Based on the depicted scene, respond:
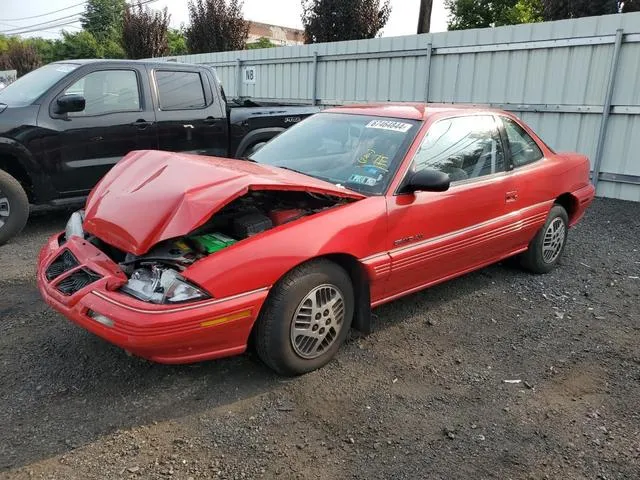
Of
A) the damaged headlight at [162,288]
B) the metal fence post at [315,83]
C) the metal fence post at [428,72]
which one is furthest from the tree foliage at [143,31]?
the damaged headlight at [162,288]

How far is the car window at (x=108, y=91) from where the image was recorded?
615cm

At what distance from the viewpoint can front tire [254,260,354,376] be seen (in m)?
3.03

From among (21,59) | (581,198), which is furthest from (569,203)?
(21,59)

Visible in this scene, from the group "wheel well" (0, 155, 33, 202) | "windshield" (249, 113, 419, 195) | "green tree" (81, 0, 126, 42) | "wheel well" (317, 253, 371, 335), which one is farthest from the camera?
"green tree" (81, 0, 126, 42)

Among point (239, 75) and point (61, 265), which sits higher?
point (239, 75)

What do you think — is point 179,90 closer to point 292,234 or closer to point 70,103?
point 70,103

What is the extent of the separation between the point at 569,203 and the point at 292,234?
136 inches

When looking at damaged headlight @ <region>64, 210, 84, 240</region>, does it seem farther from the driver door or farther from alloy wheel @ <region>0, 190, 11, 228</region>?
alloy wheel @ <region>0, 190, 11, 228</region>

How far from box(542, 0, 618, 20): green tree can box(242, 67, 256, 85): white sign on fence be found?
41.7 ft

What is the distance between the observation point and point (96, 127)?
6.11 meters

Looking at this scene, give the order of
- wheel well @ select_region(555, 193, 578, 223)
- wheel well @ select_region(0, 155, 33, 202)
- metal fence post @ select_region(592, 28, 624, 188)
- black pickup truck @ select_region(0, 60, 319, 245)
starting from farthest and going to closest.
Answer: metal fence post @ select_region(592, 28, 624, 188), wheel well @ select_region(0, 155, 33, 202), black pickup truck @ select_region(0, 60, 319, 245), wheel well @ select_region(555, 193, 578, 223)

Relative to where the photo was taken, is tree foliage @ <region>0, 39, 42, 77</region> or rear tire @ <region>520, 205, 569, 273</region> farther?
tree foliage @ <region>0, 39, 42, 77</region>

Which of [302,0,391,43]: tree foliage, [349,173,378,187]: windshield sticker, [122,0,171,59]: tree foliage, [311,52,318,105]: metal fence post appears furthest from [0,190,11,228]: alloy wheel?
[122,0,171,59]: tree foliage

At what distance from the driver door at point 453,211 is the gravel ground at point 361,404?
475mm
